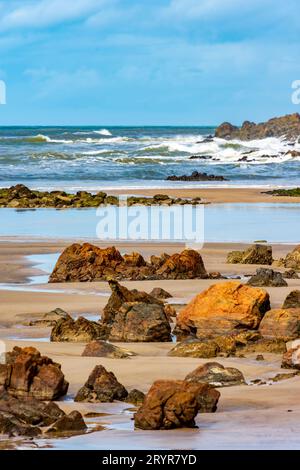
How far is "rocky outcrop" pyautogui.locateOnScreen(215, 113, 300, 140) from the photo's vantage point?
85938 mm

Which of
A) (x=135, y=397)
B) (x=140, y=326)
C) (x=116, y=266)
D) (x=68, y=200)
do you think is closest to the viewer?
(x=135, y=397)

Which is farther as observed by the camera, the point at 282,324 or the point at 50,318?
the point at 50,318

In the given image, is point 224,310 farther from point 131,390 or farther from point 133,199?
point 133,199

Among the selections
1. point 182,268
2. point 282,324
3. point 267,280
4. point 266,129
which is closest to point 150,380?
point 282,324

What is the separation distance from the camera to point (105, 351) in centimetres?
890

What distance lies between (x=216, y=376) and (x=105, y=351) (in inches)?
55.2

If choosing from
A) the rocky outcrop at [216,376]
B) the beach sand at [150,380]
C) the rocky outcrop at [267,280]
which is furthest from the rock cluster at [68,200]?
the rocky outcrop at [216,376]

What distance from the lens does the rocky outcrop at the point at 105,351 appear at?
29.0 ft

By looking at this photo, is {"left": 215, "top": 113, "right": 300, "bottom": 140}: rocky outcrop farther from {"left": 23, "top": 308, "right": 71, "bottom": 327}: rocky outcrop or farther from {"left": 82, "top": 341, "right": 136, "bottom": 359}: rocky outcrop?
{"left": 82, "top": 341, "right": 136, "bottom": 359}: rocky outcrop

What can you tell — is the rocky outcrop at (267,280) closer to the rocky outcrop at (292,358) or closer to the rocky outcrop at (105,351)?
the rocky outcrop at (105,351)

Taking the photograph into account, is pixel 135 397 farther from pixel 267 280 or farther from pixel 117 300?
pixel 267 280

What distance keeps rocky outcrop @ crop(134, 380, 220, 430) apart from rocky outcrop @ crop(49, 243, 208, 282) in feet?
26.2

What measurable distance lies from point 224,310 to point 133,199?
2049cm

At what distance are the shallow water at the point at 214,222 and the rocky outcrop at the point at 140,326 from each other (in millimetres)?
6601
